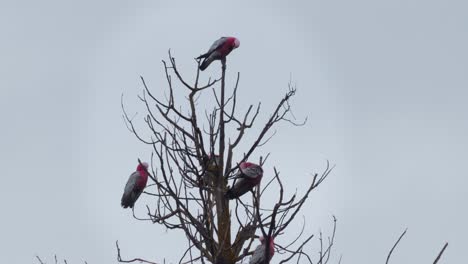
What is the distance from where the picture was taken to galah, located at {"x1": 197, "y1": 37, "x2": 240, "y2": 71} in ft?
30.0

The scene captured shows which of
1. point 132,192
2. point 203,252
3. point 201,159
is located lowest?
point 203,252

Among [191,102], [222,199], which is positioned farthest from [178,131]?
[222,199]

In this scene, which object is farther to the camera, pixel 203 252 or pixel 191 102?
pixel 191 102

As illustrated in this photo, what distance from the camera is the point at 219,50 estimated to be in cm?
924

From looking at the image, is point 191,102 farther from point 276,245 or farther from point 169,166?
point 276,245

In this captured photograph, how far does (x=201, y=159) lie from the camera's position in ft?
19.8

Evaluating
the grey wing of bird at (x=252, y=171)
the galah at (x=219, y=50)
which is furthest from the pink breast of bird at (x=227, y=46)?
the grey wing of bird at (x=252, y=171)

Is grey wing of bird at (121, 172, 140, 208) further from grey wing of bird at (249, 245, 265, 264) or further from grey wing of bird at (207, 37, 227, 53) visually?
grey wing of bird at (249, 245, 265, 264)

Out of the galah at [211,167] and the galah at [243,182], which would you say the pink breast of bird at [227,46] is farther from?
the galah at [243,182]

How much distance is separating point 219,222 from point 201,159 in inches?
24.8

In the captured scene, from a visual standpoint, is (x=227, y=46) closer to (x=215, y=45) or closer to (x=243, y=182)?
(x=215, y=45)

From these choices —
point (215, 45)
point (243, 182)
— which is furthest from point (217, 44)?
point (243, 182)

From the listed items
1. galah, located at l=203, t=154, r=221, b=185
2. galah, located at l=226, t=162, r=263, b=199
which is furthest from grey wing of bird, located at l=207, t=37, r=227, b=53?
galah, located at l=226, t=162, r=263, b=199

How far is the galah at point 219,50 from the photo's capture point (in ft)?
30.0
